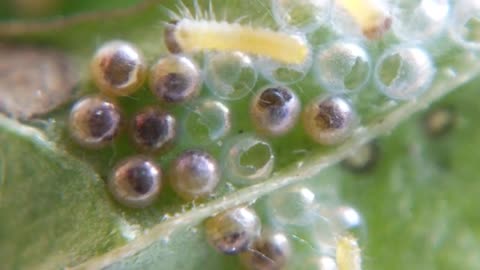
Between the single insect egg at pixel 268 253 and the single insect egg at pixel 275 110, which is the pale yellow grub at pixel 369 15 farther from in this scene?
the single insect egg at pixel 268 253

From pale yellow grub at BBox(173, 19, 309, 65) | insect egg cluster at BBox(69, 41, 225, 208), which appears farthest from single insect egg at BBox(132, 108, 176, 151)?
pale yellow grub at BBox(173, 19, 309, 65)

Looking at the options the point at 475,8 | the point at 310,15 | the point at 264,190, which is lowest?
the point at 264,190

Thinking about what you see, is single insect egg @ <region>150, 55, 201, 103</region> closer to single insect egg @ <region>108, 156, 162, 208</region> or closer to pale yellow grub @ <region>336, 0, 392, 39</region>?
single insect egg @ <region>108, 156, 162, 208</region>

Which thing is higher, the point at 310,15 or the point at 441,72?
the point at 310,15

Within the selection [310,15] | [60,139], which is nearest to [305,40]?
[310,15]

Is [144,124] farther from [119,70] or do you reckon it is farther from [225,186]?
[225,186]

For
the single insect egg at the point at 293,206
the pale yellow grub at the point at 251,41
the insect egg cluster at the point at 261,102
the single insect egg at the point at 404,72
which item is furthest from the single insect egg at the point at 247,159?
the single insect egg at the point at 404,72

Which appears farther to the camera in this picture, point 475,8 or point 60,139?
point 475,8

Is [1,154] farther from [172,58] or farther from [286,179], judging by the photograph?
[286,179]
